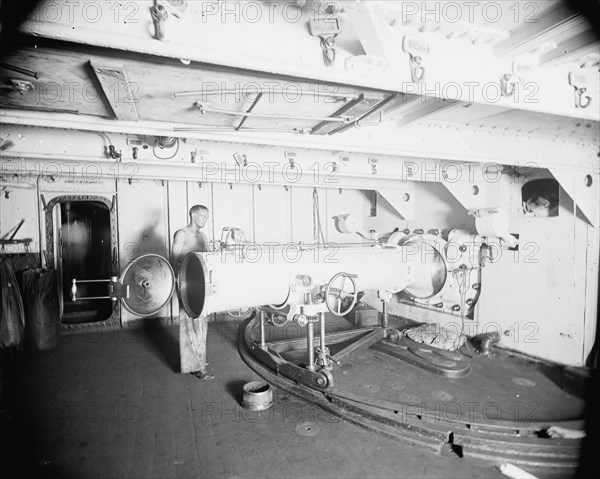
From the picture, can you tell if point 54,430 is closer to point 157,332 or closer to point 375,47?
point 157,332

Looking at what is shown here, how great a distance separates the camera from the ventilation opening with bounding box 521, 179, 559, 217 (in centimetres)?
441

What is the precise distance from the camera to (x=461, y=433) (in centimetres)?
300

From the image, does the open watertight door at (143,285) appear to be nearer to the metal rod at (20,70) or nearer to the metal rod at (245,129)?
the metal rod at (245,129)

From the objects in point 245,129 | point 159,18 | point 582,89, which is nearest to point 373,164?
point 245,129

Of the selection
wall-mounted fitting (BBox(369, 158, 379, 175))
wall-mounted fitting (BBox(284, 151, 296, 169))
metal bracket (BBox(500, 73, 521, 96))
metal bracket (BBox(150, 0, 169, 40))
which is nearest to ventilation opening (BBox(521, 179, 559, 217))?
wall-mounted fitting (BBox(369, 158, 379, 175))

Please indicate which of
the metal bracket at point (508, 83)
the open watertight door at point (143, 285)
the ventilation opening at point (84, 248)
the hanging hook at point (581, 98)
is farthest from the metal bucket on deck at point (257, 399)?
the ventilation opening at point (84, 248)

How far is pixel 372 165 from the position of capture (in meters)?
4.91

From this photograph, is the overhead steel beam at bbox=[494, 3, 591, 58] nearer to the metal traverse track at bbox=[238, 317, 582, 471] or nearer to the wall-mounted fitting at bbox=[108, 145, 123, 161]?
the metal traverse track at bbox=[238, 317, 582, 471]

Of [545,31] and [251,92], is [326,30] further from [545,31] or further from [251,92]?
[545,31]

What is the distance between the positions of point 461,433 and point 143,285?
10.5 ft

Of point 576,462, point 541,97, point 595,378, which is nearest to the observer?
point 541,97

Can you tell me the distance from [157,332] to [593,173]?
695 centimetres

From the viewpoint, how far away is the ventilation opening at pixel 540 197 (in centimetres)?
441

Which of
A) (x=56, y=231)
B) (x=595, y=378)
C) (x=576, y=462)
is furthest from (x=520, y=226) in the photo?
(x=56, y=231)
